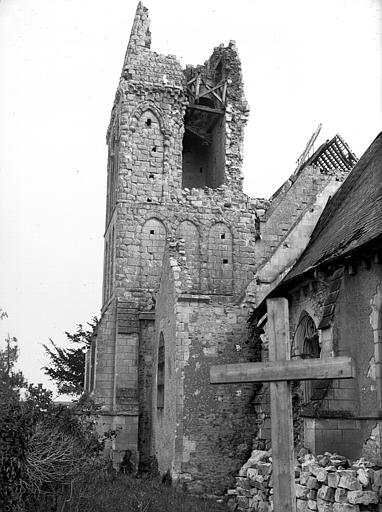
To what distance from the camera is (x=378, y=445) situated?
10.9 m

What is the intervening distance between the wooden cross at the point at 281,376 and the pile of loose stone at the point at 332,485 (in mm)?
3898

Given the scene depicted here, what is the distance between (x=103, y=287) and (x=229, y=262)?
5.40 meters

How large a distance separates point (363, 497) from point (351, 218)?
6450 millimetres

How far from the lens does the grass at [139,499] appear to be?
1177cm

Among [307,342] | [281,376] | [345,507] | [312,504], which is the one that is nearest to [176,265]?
[307,342]

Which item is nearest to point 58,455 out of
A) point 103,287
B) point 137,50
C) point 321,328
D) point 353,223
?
point 321,328

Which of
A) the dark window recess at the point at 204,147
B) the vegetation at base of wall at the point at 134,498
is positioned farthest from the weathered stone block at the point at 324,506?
the dark window recess at the point at 204,147

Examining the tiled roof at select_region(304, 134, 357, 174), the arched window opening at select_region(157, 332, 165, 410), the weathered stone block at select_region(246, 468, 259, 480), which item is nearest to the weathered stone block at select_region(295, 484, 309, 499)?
the weathered stone block at select_region(246, 468, 259, 480)

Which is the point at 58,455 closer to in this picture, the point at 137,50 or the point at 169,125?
the point at 169,125

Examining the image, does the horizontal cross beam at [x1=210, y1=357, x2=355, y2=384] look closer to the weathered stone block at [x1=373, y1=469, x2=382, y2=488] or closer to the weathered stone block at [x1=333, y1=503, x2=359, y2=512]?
the weathered stone block at [x1=333, y1=503, x2=359, y2=512]

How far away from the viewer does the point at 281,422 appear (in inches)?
258

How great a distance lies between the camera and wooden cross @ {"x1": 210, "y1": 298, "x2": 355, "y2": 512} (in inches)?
248

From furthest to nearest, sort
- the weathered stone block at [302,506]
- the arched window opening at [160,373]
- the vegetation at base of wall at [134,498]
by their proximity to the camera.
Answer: the arched window opening at [160,373] < the vegetation at base of wall at [134,498] < the weathered stone block at [302,506]

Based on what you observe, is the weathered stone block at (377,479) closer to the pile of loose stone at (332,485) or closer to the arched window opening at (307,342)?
the pile of loose stone at (332,485)
